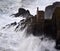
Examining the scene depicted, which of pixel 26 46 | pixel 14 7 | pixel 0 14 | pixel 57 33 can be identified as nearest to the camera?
pixel 57 33

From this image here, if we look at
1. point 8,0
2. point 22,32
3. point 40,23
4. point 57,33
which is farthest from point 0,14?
point 57,33

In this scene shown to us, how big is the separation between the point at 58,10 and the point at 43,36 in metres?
1.09

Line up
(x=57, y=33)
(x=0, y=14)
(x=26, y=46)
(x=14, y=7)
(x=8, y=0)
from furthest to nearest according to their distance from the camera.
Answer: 1. (x=8, y=0)
2. (x=14, y=7)
3. (x=0, y=14)
4. (x=26, y=46)
5. (x=57, y=33)

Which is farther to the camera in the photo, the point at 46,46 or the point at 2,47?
the point at 2,47

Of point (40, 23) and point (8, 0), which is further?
point (8, 0)

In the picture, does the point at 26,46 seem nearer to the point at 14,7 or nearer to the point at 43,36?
the point at 43,36

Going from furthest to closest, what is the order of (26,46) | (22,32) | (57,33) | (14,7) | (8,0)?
(8,0) → (14,7) → (22,32) → (26,46) → (57,33)

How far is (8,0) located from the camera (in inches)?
872

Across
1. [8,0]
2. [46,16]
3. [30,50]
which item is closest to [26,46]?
[30,50]

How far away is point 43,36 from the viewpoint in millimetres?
10469

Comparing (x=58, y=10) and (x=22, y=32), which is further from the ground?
(x=58, y=10)

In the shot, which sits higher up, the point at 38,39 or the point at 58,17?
the point at 58,17

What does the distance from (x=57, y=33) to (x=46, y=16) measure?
93.1 inches

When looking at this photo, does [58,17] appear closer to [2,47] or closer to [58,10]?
[58,10]
